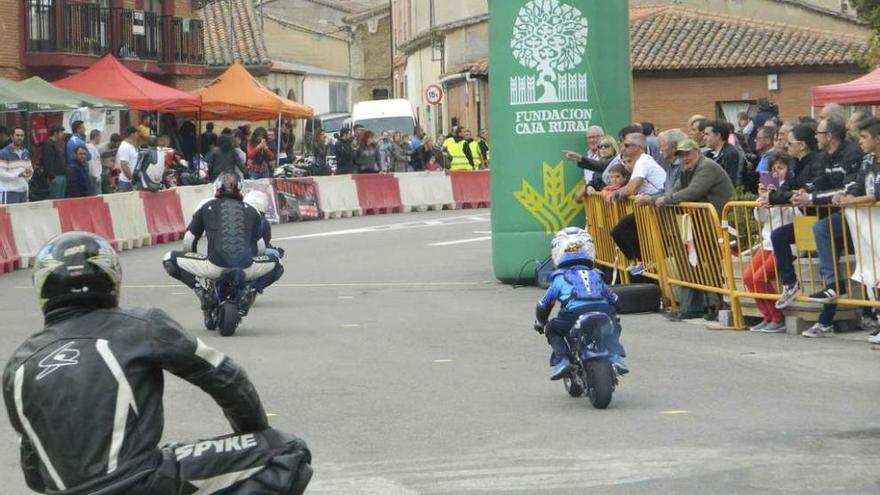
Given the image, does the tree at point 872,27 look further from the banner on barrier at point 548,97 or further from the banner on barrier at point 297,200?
the banner on barrier at point 548,97

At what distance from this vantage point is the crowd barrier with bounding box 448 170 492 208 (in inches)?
1537

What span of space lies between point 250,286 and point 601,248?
4487 mm

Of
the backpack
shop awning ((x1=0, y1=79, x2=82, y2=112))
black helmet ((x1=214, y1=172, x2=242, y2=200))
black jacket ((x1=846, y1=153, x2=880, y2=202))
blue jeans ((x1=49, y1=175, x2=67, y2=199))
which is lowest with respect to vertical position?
black jacket ((x1=846, y1=153, x2=880, y2=202))

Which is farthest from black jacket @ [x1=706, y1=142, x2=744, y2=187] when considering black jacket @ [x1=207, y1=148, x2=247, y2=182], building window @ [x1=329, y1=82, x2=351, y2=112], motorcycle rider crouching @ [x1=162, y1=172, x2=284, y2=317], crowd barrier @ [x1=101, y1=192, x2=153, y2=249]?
building window @ [x1=329, y1=82, x2=351, y2=112]

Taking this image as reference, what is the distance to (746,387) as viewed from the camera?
10.9m

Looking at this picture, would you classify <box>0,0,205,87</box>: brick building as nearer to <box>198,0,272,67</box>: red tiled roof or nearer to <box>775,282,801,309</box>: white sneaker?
<box>198,0,272,67</box>: red tiled roof

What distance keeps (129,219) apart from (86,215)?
174cm

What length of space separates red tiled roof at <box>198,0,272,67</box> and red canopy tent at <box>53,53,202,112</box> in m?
30.5

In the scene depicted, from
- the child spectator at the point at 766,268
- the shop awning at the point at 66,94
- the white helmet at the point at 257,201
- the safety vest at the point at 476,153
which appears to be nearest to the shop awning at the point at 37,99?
the shop awning at the point at 66,94

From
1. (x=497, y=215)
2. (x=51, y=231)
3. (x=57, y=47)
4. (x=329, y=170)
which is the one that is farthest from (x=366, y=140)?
(x=497, y=215)

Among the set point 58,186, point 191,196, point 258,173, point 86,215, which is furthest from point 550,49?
point 258,173

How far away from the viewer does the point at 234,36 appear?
70.4 metres

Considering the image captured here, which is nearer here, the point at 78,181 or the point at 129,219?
the point at 129,219

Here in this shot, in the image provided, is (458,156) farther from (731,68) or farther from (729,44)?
(729,44)
